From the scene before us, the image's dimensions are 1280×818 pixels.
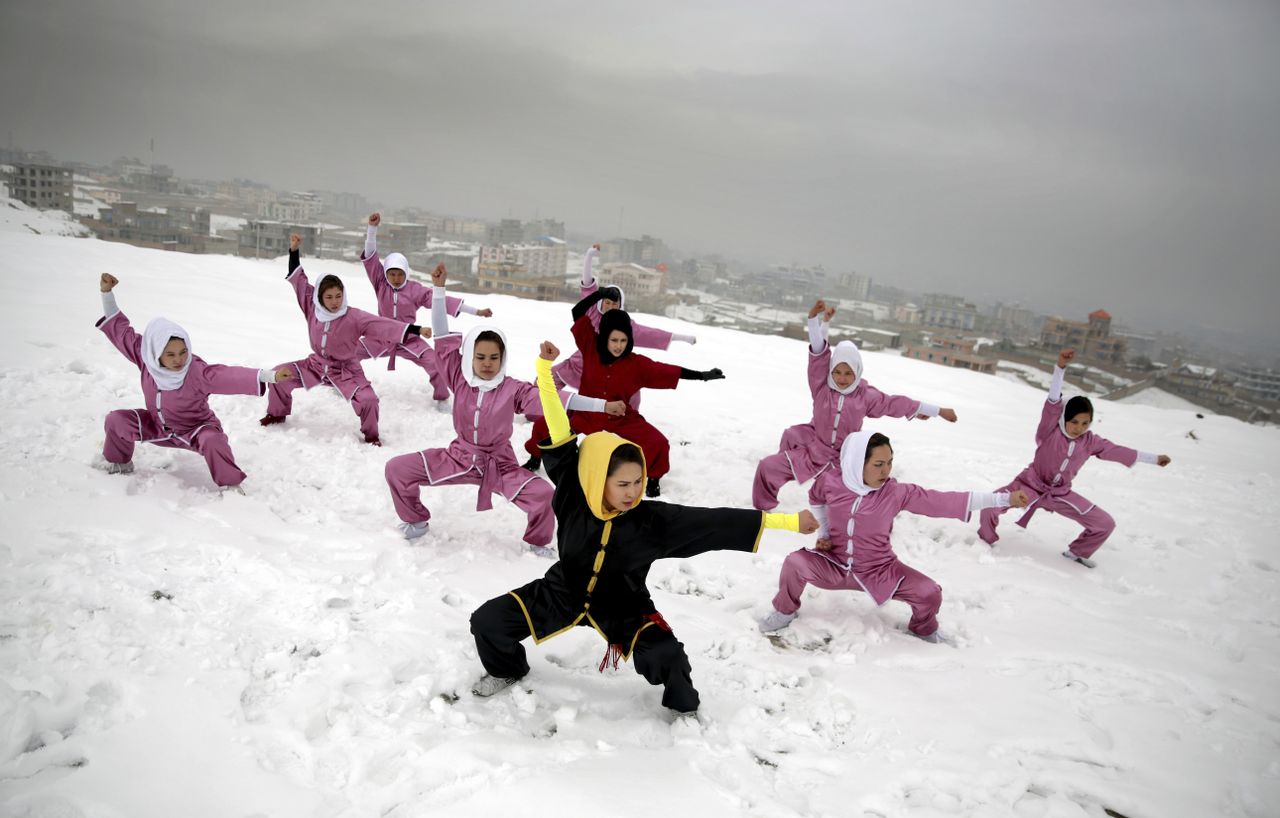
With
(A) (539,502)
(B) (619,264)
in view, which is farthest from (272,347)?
(B) (619,264)

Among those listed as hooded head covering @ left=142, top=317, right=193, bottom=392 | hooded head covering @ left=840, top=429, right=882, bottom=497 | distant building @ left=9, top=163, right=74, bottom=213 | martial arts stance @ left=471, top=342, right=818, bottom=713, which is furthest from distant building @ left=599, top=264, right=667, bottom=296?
martial arts stance @ left=471, top=342, right=818, bottom=713

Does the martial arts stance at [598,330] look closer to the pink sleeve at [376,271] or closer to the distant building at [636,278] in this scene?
the pink sleeve at [376,271]

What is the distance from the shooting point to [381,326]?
18.8 ft

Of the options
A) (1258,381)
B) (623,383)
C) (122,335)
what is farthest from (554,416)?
(1258,381)

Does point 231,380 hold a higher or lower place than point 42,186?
lower

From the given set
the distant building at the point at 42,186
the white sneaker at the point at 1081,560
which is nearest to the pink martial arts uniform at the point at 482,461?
the white sneaker at the point at 1081,560

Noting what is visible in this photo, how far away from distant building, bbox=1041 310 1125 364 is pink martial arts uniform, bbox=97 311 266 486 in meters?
14.5

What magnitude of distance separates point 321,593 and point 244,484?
173 cm

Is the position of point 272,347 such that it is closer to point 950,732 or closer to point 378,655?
point 378,655

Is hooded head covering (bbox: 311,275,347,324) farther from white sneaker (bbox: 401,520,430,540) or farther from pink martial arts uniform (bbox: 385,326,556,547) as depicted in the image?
white sneaker (bbox: 401,520,430,540)

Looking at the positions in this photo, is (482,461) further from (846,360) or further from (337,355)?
(846,360)

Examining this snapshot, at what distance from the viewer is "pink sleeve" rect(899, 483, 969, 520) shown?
3529mm

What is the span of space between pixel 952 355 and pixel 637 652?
45.3 feet

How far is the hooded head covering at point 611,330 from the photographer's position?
538 centimetres
